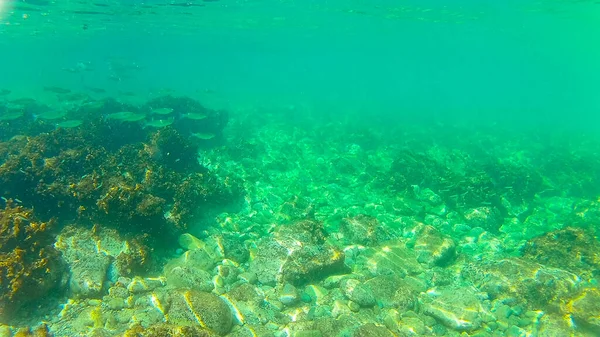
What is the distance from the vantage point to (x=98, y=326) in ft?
18.7

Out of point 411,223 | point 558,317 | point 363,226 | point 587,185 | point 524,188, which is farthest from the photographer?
point 587,185

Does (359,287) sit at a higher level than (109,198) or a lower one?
lower

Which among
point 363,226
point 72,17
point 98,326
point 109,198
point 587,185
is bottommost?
point 587,185

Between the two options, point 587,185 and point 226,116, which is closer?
point 587,185

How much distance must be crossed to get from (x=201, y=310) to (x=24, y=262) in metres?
3.29

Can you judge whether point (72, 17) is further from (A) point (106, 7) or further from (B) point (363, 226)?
(B) point (363, 226)

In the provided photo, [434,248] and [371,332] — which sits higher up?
[371,332]

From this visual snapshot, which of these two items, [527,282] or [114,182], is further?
[114,182]

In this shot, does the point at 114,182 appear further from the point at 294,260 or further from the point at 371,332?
the point at 371,332

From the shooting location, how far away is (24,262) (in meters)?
6.07

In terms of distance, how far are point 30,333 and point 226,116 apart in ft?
54.6

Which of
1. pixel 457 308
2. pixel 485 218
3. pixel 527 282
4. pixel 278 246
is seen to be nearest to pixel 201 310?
pixel 278 246

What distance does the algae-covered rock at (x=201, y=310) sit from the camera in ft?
Result: 19.0

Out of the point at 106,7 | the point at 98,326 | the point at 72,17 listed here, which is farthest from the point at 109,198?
the point at 72,17
